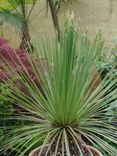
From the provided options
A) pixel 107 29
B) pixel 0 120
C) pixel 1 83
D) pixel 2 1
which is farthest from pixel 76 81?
pixel 2 1

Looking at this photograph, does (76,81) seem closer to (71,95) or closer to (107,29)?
(71,95)

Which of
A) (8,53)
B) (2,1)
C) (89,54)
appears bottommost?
(89,54)

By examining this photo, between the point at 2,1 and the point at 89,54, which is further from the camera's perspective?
the point at 2,1

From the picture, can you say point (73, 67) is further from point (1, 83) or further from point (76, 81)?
point (1, 83)

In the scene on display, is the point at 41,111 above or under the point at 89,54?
under

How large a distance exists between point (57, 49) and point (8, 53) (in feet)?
5.46

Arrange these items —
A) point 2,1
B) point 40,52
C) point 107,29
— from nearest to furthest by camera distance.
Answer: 1. point 40,52
2. point 107,29
3. point 2,1

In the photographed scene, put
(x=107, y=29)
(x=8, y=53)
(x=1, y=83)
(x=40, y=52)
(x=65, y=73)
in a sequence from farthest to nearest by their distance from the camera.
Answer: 1. (x=107, y=29)
2. (x=8, y=53)
3. (x=1, y=83)
4. (x=40, y=52)
5. (x=65, y=73)

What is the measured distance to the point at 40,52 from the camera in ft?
14.1

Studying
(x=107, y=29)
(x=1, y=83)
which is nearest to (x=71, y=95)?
(x=1, y=83)

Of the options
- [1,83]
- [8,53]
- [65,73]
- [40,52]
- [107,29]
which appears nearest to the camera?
[65,73]

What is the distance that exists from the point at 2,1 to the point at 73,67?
31.1 ft

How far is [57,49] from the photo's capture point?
4.02 meters

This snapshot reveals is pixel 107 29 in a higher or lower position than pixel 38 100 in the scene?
higher
